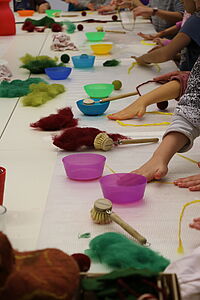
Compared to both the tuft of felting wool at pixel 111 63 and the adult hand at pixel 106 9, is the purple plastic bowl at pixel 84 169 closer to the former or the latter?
the tuft of felting wool at pixel 111 63

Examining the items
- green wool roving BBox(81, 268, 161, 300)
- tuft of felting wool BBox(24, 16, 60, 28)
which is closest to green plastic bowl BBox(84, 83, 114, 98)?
Result: green wool roving BBox(81, 268, 161, 300)

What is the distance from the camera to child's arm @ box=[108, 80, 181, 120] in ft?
6.50

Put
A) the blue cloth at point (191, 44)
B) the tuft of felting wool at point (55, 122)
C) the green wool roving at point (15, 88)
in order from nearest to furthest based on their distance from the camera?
the tuft of felting wool at point (55, 122), the green wool roving at point (15, 88), the blue cloth at point (191, 44)

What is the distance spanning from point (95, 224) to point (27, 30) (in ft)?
9.82

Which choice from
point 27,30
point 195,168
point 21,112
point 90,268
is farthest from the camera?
point 27,30

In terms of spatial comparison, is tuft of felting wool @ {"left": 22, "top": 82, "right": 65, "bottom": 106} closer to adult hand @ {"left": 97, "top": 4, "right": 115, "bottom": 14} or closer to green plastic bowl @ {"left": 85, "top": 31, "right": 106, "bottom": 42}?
green plastic bowl @ {"left": 85, "top": 31, "right": 106, "bottom": 42}

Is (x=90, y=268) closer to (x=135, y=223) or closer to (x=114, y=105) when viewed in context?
(x=135, y=223)

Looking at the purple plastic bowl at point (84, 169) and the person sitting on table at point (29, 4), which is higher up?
the purple plastic bowl at point (84, 169)

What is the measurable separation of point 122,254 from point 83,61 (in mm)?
1877

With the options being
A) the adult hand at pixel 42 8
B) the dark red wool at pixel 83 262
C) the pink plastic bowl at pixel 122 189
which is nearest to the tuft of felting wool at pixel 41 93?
the pink plastic bowl at pixel 122 189

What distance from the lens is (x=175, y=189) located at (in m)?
1.39

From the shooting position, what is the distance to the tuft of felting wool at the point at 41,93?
7.00 ft

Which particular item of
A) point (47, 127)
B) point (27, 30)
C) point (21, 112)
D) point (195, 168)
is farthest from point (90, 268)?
point (27, 30)

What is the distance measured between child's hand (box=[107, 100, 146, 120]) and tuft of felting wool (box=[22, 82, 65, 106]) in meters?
0.32
